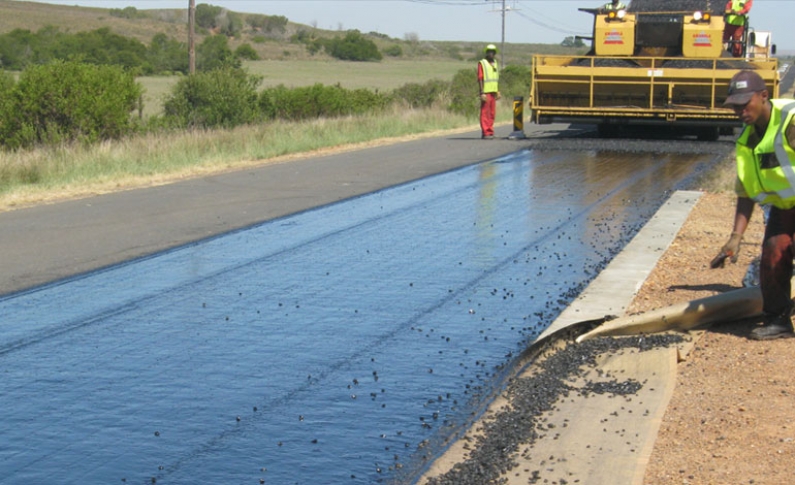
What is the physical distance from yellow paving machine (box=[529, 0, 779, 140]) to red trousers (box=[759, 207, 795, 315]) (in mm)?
16028

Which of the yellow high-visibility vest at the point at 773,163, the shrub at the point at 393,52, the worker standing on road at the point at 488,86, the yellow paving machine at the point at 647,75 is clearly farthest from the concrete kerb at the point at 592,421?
the shrub at the point at 393,52

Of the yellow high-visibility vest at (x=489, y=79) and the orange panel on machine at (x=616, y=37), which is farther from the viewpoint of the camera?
the yellow high-visibility vest at (x=489, y=79)

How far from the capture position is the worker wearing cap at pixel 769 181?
22.0ft

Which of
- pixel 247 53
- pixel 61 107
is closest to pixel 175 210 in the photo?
pixel 61 107

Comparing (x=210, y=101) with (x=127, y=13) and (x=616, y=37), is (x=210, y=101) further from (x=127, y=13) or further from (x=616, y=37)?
(x=127, y=13)

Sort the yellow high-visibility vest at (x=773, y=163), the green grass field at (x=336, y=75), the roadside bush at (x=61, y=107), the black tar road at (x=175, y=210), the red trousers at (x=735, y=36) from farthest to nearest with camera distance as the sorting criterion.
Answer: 1. the green grass field at (x=336, y=75)
2. the red trousers at (x=735, y=36)
3. the roadside bush at (x=61, y=107)
4. the black tar road at (x=175, y=210)
5. the yellow high-visibility vest at (x=773, y=163)

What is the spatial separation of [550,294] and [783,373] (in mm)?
2674

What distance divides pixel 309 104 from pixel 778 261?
2917cm

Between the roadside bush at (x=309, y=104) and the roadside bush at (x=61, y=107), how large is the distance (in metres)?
9.41

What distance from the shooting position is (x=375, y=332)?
7.51 m

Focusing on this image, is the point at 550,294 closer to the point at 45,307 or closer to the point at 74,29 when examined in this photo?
A: the point at 45,307

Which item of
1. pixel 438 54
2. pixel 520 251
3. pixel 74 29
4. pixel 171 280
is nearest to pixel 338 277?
pixel 171 280

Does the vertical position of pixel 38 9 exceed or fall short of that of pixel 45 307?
it exceeds it

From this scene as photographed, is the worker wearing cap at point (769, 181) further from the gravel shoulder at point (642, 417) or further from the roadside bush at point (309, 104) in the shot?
the roadside bush at point (309, 104)
